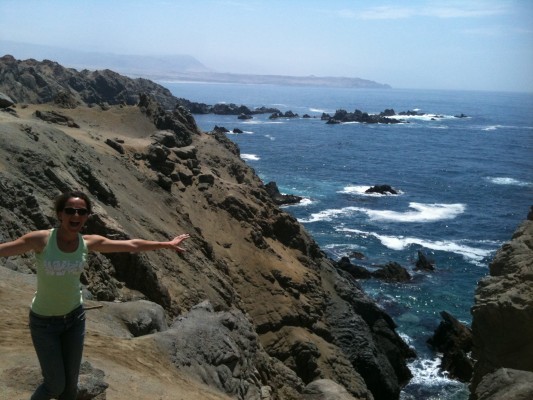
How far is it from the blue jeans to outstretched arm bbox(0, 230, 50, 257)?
0.71 m

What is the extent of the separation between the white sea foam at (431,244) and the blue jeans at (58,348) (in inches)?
1510

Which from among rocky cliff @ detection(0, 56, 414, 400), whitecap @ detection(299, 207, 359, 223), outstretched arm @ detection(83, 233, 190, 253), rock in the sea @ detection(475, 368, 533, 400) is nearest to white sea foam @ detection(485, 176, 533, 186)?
whitecap @ detection(299, 207, 359, 223)

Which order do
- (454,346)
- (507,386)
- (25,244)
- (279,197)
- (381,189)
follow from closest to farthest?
(25,244), (507,386), (454,346), (279,197), (381,189)

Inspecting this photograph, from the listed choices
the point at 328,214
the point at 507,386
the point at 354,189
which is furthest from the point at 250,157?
the point at 507,386

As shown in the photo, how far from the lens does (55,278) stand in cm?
568

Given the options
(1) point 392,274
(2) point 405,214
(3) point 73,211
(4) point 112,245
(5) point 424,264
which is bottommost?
(1) point 392,274

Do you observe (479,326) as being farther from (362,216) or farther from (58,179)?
(362,216)

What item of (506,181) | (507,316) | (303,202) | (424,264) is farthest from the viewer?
(506,181)

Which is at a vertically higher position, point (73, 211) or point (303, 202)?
point (73, 211)

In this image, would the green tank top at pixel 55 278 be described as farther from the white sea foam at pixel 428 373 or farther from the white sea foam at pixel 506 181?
the white sea foam at pixel 506 181

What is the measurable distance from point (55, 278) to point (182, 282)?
514 inches

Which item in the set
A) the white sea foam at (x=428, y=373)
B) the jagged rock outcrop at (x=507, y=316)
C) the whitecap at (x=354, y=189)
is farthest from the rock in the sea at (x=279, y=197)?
the jagged rock outcrop at (x=507, y=316)

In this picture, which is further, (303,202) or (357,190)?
(357,190)

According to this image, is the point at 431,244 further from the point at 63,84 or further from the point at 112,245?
the point at 63,84
